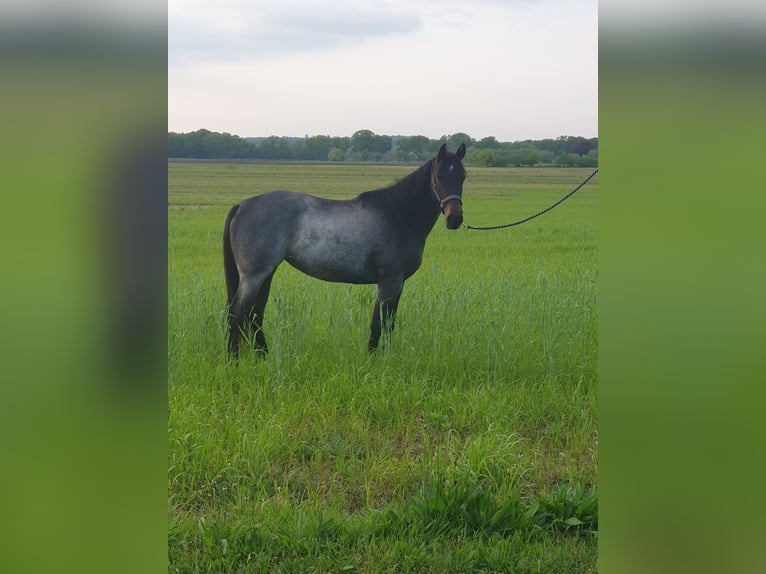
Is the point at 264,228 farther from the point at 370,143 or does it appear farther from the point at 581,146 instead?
the point at 581,146

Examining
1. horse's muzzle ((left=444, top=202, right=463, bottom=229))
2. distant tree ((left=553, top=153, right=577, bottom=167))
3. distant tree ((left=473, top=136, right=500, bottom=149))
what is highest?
distant tree ((left=473, top=136, right=500, bottom=149))

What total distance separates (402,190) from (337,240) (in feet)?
1.80

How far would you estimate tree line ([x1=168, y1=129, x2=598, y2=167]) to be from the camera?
186 inches

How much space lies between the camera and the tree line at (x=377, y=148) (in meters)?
4.73

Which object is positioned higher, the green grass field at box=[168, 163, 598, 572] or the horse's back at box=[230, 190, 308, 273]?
the horse's back at box=[230, 190, 308, 273]

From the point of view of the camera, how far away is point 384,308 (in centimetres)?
475

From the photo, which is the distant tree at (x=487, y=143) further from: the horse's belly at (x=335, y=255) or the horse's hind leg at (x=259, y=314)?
the horse's hind leg at (x=259, y=314)

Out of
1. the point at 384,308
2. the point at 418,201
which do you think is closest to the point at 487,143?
the point at 418,201

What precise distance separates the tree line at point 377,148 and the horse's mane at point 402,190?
161 millimetres
